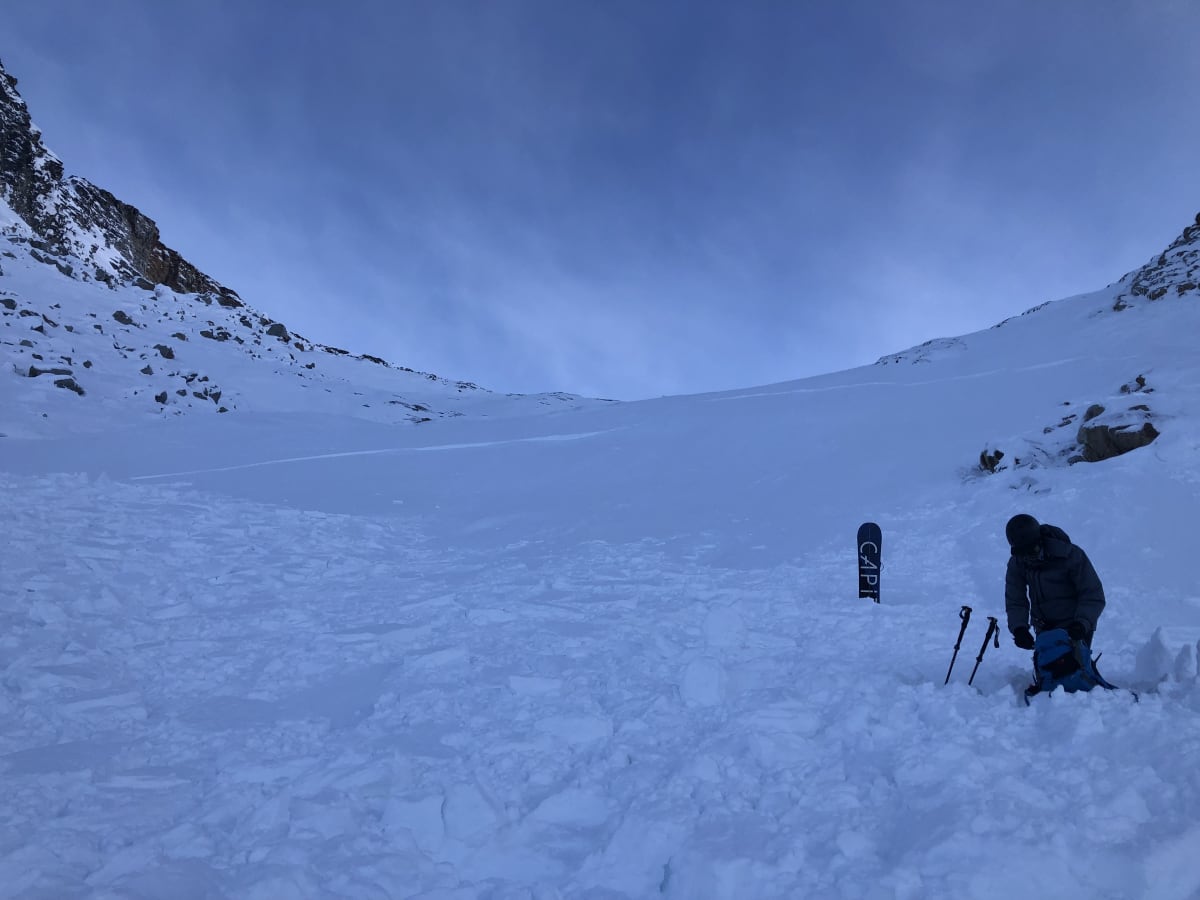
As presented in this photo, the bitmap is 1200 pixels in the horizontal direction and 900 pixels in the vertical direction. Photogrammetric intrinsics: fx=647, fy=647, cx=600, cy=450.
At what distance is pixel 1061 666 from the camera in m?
4.98

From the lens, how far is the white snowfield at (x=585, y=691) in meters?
3.72

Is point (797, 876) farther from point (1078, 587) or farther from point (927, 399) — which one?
point (927, 399)

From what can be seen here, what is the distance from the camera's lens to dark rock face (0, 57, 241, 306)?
39.5 meters

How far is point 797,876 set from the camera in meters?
3.56

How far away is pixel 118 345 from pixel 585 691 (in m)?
25.3

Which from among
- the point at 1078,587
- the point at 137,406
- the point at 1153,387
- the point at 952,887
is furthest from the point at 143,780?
the point at 137,406

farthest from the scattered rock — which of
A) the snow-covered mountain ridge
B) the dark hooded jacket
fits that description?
the snow-covered mountain ridge

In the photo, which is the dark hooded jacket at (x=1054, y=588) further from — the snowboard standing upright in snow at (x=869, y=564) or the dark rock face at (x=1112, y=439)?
the dark rock face at (x=1112, y=439)

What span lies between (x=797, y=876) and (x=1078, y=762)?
1.90m

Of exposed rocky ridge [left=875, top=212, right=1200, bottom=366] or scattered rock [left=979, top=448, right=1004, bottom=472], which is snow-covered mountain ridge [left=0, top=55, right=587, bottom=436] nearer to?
exposed rocky ridge [left=875, top=212, right=1200, bottom=366]

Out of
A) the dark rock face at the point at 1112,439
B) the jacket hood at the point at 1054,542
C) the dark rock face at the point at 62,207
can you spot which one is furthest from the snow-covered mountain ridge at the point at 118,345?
the dark rock face at the point at 1112,439

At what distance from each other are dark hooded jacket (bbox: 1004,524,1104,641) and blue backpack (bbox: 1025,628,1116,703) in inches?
7.4

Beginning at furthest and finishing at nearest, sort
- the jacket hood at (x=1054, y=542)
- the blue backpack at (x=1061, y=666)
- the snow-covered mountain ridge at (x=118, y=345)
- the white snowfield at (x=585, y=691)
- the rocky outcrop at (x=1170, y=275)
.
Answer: the rocky outcrop at (x=1170, y=275) < the snow-covered mountain ridge at (x=118, y=345) < the jacket hood at (x=1054, y=542) < the blue backpack at (x=1061, y=666) < the white snowfield at (x=585, y=691)

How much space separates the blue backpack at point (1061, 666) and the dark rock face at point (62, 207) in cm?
4100
